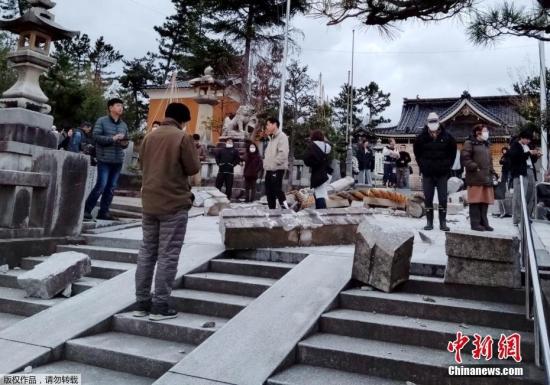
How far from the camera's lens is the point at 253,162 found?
1256 cm

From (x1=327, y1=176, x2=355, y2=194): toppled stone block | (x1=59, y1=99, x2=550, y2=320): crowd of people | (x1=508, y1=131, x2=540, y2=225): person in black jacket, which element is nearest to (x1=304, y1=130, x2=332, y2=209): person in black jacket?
(x1=59, y1=99, x2=550, y2=320): crowd of people

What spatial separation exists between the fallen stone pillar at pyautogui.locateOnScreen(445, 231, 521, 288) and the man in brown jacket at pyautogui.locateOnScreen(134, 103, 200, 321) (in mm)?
2565

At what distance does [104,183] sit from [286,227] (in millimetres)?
3362

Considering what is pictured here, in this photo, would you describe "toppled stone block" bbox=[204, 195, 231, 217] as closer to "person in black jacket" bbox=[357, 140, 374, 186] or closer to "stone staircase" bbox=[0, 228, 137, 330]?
"stone staircase" bbox=[0, 228, 137, 330]

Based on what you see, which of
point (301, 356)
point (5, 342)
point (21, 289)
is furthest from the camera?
point (21, 289)

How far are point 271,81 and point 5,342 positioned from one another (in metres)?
21.6

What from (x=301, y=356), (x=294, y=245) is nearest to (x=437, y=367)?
(x=301, y=356)

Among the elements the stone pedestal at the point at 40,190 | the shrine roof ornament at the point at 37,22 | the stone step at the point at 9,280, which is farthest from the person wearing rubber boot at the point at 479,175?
the shrine roof ornament at the point at 37,22

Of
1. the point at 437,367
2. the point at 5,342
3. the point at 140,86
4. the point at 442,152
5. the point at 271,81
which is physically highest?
the point at 140,86

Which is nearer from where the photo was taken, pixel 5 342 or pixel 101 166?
pixel 5 342

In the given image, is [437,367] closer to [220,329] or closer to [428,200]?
[220,329]

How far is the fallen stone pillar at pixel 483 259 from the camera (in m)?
3.78

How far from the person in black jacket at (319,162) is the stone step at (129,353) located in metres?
4.72

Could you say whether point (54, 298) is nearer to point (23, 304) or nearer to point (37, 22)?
point (23, 304)
